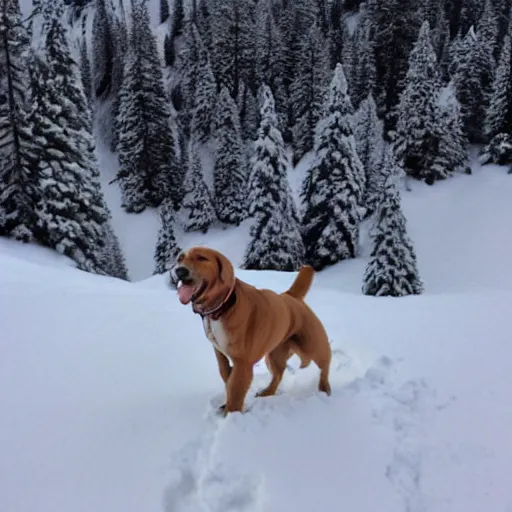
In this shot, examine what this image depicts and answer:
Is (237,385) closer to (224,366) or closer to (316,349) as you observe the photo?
(224,366)

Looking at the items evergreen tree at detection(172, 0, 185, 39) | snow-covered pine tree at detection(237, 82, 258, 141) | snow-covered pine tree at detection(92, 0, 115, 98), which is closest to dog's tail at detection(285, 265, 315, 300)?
snow-covered pine tree at detection(237, 82, 258, 141)

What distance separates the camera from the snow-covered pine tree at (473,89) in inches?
1357

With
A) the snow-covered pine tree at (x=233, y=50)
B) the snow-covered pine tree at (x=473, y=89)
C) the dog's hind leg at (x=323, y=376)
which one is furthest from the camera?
the snow-covered pine tree at (x=233, y=50)

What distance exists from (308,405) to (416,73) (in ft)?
107

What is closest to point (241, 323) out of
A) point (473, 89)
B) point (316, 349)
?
point (316, 349)

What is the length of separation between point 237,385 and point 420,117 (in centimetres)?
3096

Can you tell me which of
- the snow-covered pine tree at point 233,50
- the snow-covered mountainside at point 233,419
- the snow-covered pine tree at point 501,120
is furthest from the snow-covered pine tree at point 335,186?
the snow-covered pine tree at point 233,50

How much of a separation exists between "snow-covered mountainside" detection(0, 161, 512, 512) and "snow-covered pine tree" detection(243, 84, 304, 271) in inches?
658

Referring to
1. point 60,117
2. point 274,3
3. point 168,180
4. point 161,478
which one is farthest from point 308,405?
point 274,3

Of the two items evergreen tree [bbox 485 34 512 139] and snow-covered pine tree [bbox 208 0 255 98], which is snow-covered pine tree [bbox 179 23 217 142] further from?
evergreen tree [bbox 485 34 512 139]

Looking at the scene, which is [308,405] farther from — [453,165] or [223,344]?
[453,165]

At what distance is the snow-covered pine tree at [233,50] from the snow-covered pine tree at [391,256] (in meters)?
32.2

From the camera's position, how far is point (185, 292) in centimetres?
270

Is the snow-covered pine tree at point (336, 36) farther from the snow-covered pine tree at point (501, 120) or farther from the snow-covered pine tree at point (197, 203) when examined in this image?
the snow-covered pine tree at point (197, 203)
